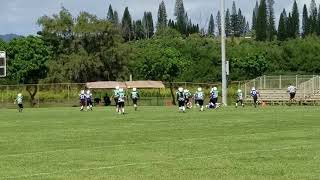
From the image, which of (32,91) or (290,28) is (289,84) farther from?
(290,28)

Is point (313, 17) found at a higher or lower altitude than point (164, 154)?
higher

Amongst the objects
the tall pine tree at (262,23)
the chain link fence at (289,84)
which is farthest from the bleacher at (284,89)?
the tall pine tree at (262,23)

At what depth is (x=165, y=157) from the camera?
1703 centimetres

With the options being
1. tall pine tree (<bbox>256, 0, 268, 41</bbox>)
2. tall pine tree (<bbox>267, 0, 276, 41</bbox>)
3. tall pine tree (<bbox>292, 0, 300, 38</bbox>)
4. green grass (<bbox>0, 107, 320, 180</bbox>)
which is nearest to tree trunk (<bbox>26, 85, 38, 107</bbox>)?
green grass (<bbox>0, 107, 320, 180</bbox>)

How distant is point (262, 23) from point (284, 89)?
111612 mm

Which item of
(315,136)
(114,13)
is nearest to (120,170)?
(315,136)

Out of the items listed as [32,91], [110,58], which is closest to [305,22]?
[110,58]

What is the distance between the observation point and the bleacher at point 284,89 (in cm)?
6739

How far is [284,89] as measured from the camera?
71438 mm

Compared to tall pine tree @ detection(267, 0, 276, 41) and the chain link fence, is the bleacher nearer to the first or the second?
the chain link fence

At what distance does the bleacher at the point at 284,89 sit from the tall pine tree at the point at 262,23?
105m

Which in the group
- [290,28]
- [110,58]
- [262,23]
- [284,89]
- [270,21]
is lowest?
[284,89]

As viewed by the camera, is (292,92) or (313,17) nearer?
(292,92)

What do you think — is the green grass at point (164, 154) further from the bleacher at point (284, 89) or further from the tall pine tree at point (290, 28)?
the tall pine tree at point (290, 28)
